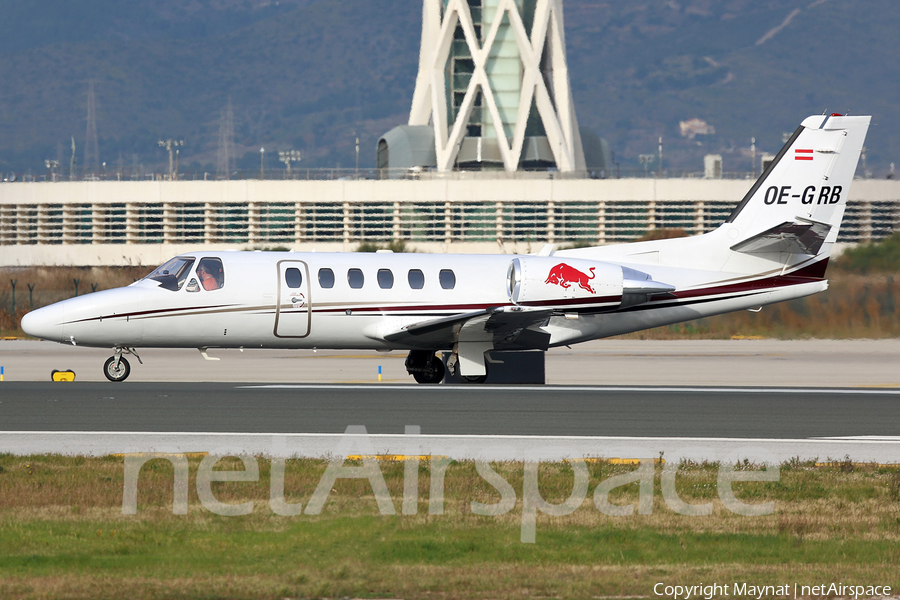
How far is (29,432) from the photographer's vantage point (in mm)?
17828

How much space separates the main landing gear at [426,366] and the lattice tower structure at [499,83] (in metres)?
94.0

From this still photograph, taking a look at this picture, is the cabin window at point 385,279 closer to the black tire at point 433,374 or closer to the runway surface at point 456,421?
the black tire at point 433,374

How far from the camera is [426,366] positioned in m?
28.7

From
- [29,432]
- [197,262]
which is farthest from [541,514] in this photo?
[197,262]

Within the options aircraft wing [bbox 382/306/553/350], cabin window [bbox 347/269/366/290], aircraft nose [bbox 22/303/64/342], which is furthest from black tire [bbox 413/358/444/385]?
aircraft nose [bbox 22/303/64/342]

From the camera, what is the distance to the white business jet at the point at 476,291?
26.2 metres

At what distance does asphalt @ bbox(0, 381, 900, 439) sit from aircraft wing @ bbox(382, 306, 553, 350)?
5.13ft

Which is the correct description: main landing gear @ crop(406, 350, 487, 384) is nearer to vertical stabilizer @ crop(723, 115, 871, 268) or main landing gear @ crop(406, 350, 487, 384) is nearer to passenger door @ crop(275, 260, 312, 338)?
passenger door @ crop(275, 260, 312, 338)

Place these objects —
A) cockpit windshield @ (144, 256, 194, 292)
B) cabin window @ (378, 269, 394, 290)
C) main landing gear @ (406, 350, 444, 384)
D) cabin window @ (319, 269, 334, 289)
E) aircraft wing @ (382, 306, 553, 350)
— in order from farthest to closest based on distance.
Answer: main landing gear @ (406, 350, 444, 384), cabin window @ (378, 269, 394, 290), cabin window @ (319, 269, 334, 289), cockpit windshield @ (144, 256, 194, 292), aircraft wing @ (382, 306, 553, 350)

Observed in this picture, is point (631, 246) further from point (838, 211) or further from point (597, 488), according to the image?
point (597, 488)

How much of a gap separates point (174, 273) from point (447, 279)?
20.7 feet

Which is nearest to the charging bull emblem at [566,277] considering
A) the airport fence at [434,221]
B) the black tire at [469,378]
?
the black tire at [469,378]

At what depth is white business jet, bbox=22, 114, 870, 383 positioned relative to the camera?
26188 millimetres

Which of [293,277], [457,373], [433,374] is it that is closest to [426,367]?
[433,374]
